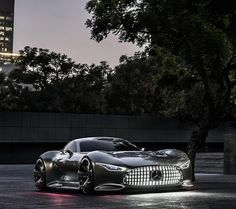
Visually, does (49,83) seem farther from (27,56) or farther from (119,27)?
(119,27)

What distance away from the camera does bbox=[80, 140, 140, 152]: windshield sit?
13.0 metres

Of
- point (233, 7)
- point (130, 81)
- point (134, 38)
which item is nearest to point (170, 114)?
point (130, 81)

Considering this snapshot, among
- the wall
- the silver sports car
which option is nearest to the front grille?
the silver sports car

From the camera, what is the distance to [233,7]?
5.39 m

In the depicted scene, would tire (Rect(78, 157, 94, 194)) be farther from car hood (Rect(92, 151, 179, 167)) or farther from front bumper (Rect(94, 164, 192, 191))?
car hood (Rect(92, 151, 179, 167))

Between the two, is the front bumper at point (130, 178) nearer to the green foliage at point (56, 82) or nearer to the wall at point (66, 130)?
the wall at point (66, 130)

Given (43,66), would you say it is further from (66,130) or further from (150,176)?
(150,176)

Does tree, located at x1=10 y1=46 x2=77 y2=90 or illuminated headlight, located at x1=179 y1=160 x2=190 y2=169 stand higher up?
tree, located at x1=10 y1=46 x2=77 y2=90

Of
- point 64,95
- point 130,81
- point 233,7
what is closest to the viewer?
point 233,7

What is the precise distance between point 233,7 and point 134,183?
22.4 feet

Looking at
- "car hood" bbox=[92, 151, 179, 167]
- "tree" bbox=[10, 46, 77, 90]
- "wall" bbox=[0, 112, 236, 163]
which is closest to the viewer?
"car hood" bbox=[92, 151, 179, 167]

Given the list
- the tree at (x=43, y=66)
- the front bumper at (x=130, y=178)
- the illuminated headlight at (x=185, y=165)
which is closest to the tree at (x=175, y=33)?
Answer: the illuminated headlight at (x=185, y=165)

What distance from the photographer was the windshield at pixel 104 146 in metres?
13.0

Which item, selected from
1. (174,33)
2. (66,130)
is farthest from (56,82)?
(174,33)
